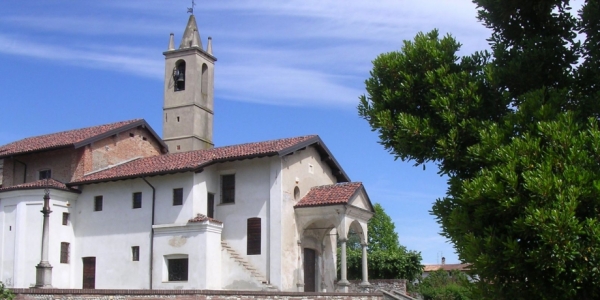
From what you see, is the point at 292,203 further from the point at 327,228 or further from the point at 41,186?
the point at 41,186

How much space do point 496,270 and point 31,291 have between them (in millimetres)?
19082

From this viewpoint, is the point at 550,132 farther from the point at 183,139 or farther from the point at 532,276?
the point at 183,139

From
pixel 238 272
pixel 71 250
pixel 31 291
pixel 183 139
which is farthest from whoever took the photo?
pixel 183 139

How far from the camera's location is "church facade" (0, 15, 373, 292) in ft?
93.7

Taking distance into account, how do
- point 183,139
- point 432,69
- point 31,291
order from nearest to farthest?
point 432,69, point 31,291, point 183,139

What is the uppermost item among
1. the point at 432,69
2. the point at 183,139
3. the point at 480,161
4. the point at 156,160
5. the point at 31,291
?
the point at 183,139

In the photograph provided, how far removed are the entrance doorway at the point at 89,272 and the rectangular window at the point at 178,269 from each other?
423 cm

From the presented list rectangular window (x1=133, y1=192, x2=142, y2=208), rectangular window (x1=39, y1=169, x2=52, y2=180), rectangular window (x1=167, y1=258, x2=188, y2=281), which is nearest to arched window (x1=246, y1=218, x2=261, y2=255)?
rectangular window (x1=167, y1=258, x2=188, y2=281)

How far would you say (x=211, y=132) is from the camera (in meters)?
44.8

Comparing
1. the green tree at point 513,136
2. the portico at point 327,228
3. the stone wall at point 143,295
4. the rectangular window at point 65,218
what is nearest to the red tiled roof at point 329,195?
the portico at point 327,228

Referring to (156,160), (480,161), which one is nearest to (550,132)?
(480,161)

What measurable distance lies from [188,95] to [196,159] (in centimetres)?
1364

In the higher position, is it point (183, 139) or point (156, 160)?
point (183, 139)

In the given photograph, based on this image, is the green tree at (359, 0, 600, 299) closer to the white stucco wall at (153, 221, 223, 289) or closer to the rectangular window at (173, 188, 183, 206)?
the white stucco wall at (153, 221, 223, 289)
